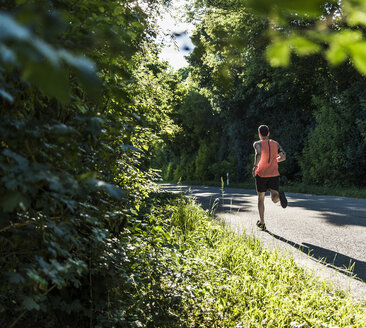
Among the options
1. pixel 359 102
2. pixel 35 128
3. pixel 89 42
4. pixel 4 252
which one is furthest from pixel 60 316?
pixel 359 102

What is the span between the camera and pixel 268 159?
624 centimetres

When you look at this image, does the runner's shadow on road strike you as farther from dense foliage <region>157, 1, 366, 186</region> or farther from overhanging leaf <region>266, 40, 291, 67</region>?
dense foliage <region>157, 1, 366, 186</region>

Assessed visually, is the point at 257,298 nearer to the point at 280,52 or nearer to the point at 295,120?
the point at 280,52

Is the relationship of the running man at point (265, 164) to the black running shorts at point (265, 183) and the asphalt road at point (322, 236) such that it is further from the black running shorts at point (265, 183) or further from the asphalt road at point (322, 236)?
the asphalt road at point (322, 236)

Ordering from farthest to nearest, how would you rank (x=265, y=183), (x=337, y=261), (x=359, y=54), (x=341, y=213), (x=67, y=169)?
(x=341, y=213), (x=265, y=183), (x=337, y=261), (x=67, y=169), (x=359, y=54)

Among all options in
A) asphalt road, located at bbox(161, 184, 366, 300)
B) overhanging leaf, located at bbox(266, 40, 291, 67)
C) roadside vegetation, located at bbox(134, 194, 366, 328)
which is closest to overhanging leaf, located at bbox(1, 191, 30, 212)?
overhanging leaf, located at bbox(266, 40, 291, 67)

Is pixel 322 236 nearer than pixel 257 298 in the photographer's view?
No

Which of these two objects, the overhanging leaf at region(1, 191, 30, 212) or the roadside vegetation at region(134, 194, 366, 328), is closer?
the overhanging leaf at region(1, 191, 30, 212)

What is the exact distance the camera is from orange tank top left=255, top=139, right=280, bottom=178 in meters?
6.23

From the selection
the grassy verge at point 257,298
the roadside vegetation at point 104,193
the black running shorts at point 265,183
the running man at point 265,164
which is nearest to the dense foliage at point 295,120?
the running man at point 265,164

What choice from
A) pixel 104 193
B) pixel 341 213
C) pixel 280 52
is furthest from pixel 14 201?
pixel 341 213

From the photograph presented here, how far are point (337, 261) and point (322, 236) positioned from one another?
4.71 ft

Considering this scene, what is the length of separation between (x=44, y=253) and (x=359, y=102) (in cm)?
1676

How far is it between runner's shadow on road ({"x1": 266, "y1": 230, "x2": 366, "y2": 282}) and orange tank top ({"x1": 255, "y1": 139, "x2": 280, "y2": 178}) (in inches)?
55.6
